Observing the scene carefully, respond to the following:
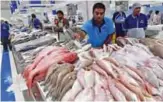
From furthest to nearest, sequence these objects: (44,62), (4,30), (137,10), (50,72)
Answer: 1. (4,30)
2. (137,10)
3. (44,62)
4. (50,72)

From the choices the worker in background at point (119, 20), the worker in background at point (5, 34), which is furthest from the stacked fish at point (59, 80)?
the worker in background at point (5, 34)

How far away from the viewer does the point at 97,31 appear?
386 centimetres

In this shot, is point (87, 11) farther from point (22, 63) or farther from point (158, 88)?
point (158, 88)

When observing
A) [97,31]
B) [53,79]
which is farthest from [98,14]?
[53,79]

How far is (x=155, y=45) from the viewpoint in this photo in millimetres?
2875

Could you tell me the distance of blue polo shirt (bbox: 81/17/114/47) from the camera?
12.6ft

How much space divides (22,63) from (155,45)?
1.89 meters

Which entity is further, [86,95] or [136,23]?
[136,23]

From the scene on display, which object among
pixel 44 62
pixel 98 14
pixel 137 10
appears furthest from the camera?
pixel 137 10

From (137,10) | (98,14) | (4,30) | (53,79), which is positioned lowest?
(4,30)

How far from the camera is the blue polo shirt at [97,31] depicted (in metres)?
3.84

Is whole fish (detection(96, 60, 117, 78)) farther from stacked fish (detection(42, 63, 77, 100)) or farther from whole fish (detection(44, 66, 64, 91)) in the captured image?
whole fish (detection(44, 66, 64, 91))

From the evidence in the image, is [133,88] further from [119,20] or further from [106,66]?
[119,20]

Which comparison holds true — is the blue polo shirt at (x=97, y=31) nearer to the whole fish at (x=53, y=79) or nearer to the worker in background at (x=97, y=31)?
the worker in background at (x=97, y=31)
